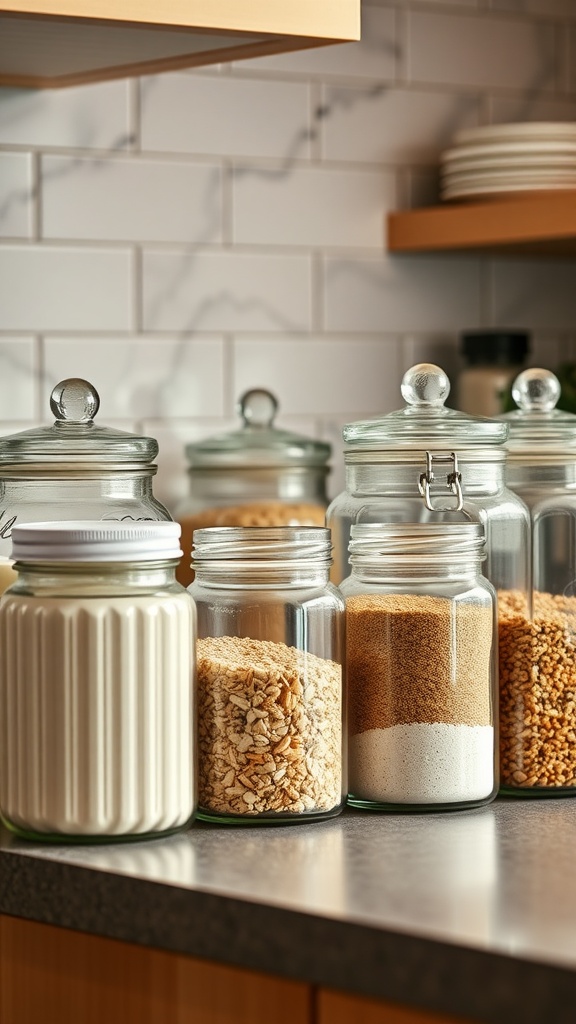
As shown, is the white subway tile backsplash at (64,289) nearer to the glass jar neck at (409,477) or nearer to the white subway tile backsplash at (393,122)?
the white subway tile backsplash at (393,122)

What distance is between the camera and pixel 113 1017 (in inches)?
35.1

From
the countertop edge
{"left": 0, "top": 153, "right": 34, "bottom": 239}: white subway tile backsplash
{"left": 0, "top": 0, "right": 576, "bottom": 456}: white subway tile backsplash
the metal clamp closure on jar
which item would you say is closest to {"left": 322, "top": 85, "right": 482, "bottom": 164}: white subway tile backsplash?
{"left": 0, "top": 0, "right": 576, "bottom": 456}: white subway tile backsplash

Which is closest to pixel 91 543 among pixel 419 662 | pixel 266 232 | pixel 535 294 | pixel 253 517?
pixel 419 662

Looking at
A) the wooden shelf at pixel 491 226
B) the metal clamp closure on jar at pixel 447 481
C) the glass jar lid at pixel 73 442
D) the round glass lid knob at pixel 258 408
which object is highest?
the wooden shelf at pixel 491 226

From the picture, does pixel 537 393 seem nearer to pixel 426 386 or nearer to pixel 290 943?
pixel 426 386

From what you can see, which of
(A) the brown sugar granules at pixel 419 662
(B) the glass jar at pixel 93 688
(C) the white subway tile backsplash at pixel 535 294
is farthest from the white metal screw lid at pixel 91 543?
(C) the white subway tile backsplash at pixel 535 294

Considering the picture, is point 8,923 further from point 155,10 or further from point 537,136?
point 537,136

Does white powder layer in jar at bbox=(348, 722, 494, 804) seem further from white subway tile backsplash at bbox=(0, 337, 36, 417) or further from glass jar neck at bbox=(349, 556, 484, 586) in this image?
white subway tile backsplash at bbox=(0, 337, 36, 417)

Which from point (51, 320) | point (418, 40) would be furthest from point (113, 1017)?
point (418, 40)

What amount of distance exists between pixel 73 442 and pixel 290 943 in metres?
0.46

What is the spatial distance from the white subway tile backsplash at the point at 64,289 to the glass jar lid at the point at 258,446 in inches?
5.6

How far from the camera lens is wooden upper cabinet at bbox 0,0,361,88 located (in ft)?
3.59

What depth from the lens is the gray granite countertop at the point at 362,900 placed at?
73 cm

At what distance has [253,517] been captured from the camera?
4.84ft
